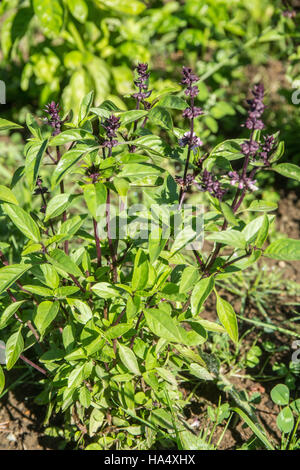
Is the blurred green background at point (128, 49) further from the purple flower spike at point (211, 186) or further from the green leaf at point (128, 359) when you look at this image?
the green leaf at point (128, 359)

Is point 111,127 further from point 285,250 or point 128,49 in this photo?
point 128,49

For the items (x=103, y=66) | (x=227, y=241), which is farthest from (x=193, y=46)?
(x=227, y=241)

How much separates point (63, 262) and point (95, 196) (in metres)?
0.21

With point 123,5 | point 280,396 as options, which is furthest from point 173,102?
point 123,5

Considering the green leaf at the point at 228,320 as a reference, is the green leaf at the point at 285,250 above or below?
above

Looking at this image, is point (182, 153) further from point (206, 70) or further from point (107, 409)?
point (206, 70)

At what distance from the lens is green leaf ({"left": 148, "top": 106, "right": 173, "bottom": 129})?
3.88 ft

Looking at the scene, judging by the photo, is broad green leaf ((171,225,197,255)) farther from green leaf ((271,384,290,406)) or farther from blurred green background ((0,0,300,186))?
blurred green background ((0,0,300,186))

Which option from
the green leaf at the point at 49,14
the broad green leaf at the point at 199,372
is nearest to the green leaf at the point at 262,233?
the broad green leaf at the point at 199,372

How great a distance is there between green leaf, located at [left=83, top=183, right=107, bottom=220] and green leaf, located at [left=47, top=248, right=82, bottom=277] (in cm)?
16

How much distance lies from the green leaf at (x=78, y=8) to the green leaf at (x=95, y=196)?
78.8 inches

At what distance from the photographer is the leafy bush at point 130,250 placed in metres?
1.17

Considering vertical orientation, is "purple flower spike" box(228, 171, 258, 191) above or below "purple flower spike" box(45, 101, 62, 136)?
below

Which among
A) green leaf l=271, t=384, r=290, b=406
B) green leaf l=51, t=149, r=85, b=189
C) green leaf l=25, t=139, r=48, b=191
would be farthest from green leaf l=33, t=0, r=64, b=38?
green leaf l=271, t=384, r=290, b=406
